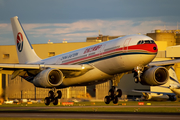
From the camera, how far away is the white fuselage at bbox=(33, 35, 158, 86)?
3294cm

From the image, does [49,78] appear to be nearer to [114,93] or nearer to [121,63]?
[114,93]

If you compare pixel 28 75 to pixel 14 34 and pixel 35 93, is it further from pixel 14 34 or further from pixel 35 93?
pixel 35 93

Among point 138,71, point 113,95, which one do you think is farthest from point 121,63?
point 113,95

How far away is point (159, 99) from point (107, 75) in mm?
48206

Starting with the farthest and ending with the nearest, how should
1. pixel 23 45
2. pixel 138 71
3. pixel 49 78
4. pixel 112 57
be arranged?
1. pixel 23 45
2. pixel 49 78
3. pixel 112 57
4. pixel 138 71

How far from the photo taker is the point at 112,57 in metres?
35.0

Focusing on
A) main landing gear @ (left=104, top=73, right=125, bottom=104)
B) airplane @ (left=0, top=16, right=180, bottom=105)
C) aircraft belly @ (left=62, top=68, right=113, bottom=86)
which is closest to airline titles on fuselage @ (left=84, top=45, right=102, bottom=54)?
airplane @ (left=0, top=16, right=180, bottom=105)

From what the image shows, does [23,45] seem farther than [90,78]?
Yes

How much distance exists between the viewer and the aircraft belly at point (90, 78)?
37.6 meters

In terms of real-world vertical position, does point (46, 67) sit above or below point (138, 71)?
above

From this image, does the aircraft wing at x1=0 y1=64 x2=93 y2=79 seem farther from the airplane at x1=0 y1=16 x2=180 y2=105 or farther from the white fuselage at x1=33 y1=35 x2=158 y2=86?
the white fuselage at x1=33 y1=35 x2=158 y2=86

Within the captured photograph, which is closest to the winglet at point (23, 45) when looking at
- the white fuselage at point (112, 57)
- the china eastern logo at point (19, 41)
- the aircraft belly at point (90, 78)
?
the china eastern logo at point (19, 41)

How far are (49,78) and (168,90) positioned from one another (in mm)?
46401

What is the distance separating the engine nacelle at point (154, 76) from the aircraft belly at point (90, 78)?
4.00 m
